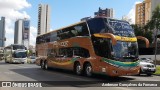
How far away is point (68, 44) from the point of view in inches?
974

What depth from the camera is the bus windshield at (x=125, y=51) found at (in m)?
18.8

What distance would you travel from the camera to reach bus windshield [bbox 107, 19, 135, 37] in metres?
19.5

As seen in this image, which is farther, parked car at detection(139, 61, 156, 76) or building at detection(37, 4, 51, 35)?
building at detection(37, 4, 51, 35)

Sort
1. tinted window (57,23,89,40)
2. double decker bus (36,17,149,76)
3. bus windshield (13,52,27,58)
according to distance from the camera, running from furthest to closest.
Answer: bus windshield (13,52,27,58) < tinted window (57,23,89,40) < double decker bus (36,17,149,76)

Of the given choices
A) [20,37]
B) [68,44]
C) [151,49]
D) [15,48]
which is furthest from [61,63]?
[20,37]

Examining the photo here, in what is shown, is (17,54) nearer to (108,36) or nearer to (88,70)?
(88,70)

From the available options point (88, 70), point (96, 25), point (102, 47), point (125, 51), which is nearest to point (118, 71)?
point (125, 51)

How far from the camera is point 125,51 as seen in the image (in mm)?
19094

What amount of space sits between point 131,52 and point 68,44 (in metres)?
6.74

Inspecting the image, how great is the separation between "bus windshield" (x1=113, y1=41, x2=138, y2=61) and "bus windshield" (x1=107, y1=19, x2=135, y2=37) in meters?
0.63

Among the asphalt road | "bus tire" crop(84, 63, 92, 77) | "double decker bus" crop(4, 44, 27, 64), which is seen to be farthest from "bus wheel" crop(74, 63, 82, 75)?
"double decker bus" crop(4, 44, 27, 64)

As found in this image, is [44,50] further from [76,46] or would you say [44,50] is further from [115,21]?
[115,21]

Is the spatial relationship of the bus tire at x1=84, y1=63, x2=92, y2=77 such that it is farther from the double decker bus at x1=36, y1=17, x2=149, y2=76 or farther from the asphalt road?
the asphalt road

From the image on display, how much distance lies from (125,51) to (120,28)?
1.58 meters
